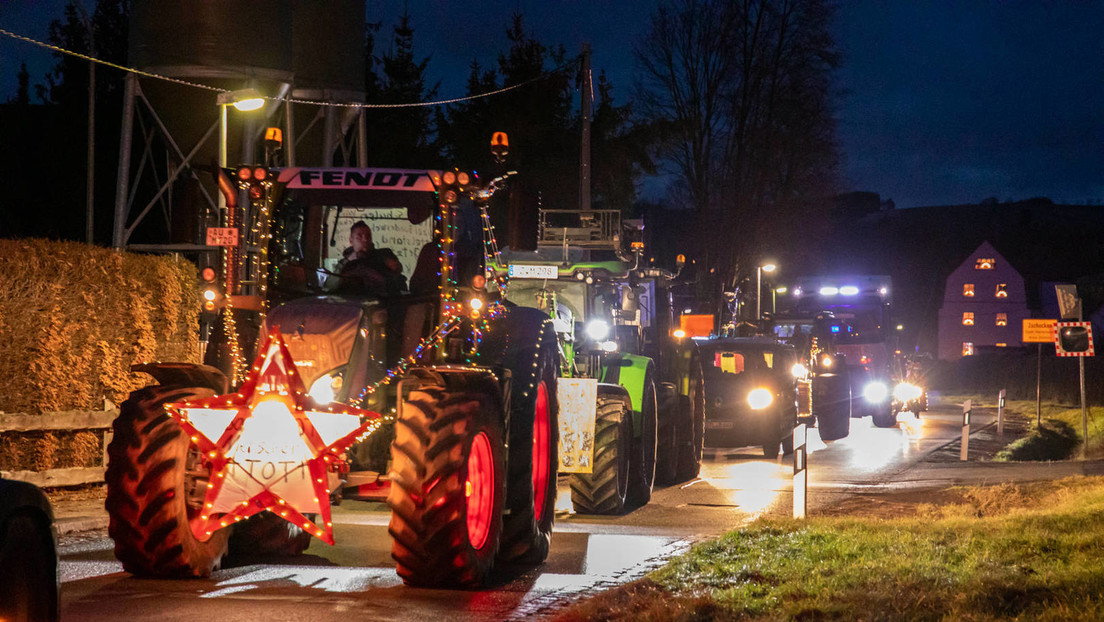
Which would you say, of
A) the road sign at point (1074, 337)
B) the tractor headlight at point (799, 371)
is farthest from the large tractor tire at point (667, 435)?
the road sign at point (1074, 337)

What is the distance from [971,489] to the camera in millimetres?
15977

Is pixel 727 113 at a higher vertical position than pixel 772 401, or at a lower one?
higher

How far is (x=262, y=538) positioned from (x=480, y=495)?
210 centimetres

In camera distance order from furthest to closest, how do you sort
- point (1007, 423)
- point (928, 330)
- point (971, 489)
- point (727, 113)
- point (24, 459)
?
point (928, 330), point (727, 113), point (1007, 423), point (971, 489), point (24, 459)

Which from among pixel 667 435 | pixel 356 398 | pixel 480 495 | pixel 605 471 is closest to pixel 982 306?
pixel 667 435

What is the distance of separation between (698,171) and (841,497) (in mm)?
31479

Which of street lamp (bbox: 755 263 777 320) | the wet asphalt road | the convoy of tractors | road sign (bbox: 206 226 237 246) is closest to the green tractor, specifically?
the convoy of tractors

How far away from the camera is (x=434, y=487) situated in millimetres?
8445

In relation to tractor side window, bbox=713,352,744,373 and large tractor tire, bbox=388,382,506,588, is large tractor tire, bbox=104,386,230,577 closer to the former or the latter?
large tractor tire, bbox=388,382,506,588

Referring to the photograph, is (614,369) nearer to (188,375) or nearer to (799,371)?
(188,375)

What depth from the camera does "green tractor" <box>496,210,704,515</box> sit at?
13.9 metres

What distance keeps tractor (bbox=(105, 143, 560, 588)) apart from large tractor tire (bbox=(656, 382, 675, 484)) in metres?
6.14

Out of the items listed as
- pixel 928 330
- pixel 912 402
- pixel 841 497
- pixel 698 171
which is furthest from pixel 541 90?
pixel 928 330

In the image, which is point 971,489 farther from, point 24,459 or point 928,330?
point 928,330
